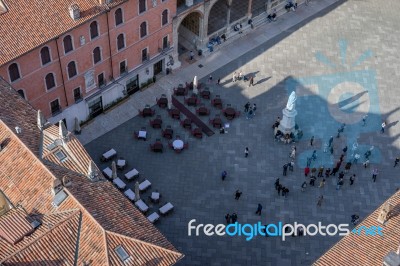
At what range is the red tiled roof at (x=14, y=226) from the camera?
44094mm

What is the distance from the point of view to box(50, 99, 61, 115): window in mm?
66850

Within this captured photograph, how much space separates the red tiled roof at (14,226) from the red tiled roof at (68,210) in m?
0.39

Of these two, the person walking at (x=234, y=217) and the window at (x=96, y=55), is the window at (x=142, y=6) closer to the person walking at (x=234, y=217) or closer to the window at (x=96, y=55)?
the window at (x=96, y=55)

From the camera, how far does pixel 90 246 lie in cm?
4406

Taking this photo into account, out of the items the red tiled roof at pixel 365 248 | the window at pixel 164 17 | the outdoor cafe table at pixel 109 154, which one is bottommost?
the red tiled roof at pixel 365 248

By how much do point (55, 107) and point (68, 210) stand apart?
24.1 m

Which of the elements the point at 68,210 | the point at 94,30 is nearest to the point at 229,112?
the point at 94,30

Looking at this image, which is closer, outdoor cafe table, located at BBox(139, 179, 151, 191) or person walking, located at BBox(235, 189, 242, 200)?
person walking, located at BBox(235, 189, 242, 200)

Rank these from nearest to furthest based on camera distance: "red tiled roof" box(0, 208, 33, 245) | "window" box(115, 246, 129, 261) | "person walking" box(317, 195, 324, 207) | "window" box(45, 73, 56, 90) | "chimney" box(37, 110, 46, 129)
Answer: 1. "window" box(115, 246, 129, 261)
2. "red tiled roof" box(0, 208, 33, 245)
3. "chimney" box(37, 110, 46, 129)
4. "window" box(45, 73, 56, 90)
5. "person walking" box(317, 195, 324, 207)

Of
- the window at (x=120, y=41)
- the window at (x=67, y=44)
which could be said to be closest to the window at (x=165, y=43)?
the window at (x=120, y=41)

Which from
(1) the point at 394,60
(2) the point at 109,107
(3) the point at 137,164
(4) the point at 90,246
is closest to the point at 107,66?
(2) the point at 109,107

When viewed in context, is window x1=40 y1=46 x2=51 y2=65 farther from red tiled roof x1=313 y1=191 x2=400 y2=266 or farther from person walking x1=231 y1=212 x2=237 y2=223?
red tiled roof x1=313 y1=191 x2=400 y2=266

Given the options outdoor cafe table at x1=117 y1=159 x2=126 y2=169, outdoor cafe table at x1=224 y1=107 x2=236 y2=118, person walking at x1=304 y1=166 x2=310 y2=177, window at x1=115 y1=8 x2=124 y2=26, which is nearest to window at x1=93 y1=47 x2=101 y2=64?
window at x1=115 y1=8 x2=124 y2=26

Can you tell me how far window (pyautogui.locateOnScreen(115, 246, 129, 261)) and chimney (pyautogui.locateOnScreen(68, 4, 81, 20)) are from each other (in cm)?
2668
